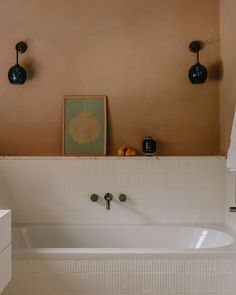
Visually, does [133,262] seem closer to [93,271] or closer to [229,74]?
[93,271]

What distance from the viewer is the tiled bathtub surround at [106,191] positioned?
10.4ft

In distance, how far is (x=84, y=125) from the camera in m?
3.30

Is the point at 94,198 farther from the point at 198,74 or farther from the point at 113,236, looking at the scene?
the point at 198,74

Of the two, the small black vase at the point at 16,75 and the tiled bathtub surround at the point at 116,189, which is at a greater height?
the small black vase at the point at 16,75

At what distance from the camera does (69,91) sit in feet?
10.9

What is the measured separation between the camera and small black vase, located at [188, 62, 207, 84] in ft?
10.4

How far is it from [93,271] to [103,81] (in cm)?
165

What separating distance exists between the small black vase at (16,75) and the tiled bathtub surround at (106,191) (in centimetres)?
65

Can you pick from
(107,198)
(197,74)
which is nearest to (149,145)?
(107,198)

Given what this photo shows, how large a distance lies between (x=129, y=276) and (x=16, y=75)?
1.86 metres

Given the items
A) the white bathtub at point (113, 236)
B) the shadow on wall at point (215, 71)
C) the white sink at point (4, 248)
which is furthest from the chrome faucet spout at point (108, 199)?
the white sink at point (4, 248)

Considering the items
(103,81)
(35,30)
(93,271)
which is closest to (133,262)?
(93,271)

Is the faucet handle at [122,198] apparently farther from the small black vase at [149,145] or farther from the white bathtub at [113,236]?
the small black vase at [149,145]

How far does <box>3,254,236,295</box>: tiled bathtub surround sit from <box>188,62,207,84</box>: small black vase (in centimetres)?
149
